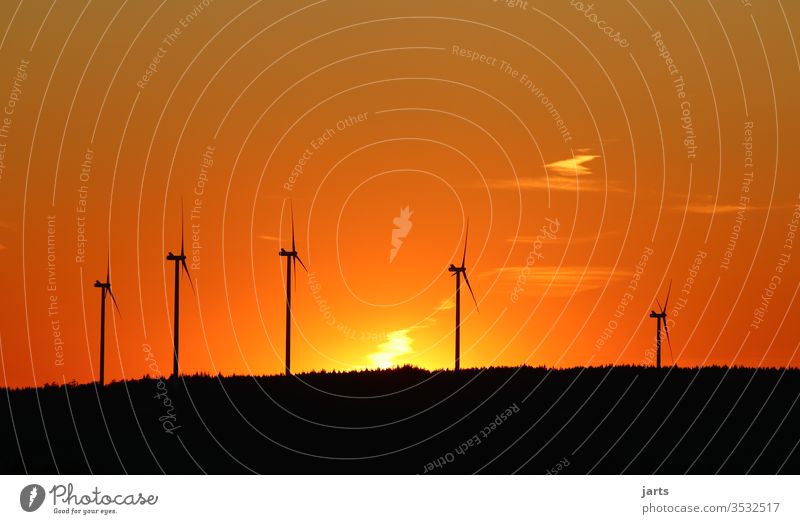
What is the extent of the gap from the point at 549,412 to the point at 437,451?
12876 millimetres

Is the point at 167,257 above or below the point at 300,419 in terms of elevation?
above

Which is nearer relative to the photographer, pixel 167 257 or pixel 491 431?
pixel 491 431

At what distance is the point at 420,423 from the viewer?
9638cm

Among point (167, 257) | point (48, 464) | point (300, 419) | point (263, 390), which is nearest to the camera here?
point (48, 464)

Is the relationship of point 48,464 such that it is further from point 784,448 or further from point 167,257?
point 784,448

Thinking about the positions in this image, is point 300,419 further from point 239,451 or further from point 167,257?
point 167,257

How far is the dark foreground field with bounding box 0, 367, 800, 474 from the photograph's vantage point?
84.9 m

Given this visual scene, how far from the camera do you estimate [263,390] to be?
4072 inches

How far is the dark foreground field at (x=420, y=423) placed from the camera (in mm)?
84875

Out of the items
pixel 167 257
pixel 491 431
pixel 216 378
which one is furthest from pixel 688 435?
pixel 167 257

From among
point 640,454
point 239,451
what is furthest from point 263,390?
point 640,454
